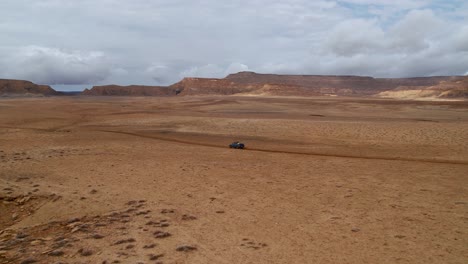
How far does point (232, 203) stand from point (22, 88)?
119 meters

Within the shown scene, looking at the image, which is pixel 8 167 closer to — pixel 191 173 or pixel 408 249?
pixel 191 173

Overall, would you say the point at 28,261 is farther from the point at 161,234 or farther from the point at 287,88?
the point at 287,88

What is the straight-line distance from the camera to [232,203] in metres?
7.85

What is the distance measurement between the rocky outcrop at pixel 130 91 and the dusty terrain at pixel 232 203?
383ft

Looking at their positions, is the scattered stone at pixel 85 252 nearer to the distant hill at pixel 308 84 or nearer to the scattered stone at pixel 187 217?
the scattered stone at pixel 187 217

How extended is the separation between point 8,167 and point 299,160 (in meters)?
8.65

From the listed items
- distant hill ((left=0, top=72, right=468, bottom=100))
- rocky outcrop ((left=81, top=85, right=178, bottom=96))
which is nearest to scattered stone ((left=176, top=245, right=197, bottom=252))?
distant hill ((left=0, top=72, right=468, bottom=100))

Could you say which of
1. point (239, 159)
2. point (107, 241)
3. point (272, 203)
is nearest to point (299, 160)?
point (239, 159)

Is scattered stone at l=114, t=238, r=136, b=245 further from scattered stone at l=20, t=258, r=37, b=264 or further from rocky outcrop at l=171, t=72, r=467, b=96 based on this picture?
rocky outcrop at l=171, t=72, r=467, b=96

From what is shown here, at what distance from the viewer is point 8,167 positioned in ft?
35.8

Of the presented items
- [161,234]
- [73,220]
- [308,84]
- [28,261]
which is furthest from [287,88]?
[28,261]

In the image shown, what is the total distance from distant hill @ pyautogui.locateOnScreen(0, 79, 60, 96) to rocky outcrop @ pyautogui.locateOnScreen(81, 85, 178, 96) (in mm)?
16572

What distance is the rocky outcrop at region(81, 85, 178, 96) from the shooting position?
5069 inches

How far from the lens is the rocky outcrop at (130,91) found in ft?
422
